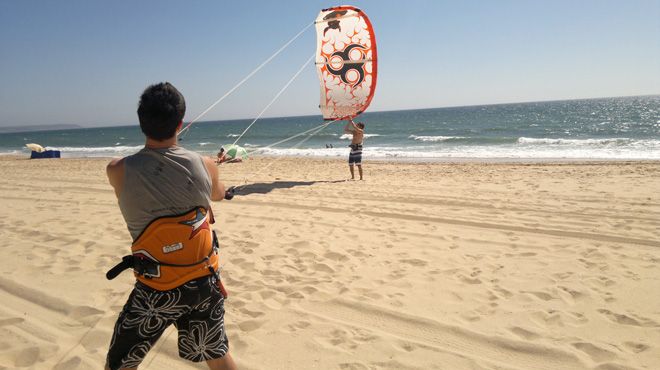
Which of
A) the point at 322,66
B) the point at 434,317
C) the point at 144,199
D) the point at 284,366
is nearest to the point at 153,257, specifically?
the point at 144,199

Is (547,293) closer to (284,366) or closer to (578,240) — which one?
(578,240)

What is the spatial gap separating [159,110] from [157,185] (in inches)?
12.4

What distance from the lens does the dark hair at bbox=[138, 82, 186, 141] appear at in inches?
64.1

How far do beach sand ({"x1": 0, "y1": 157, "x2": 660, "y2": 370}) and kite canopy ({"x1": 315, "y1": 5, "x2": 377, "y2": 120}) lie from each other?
3.55 m

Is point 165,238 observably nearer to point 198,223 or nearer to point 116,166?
point 198,223

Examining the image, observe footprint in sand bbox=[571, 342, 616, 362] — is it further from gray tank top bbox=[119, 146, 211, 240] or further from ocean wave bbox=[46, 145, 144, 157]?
ocean wave bbox=[46, 145, 144, 157]

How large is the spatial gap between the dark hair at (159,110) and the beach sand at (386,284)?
1.68 m

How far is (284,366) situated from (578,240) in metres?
4.17

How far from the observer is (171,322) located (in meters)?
1.79

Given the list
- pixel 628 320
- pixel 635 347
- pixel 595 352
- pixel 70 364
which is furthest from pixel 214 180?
A: pixel 628 320

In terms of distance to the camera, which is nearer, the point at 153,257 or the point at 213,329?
the point at 153,257

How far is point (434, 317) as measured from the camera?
313 cm

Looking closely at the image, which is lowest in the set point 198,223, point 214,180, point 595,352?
point 595,352

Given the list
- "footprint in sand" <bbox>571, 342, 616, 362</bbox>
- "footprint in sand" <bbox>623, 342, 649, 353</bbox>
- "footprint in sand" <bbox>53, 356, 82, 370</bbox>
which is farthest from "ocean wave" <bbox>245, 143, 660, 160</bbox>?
"footprint in sand" <bbox>623, 342, 649, 353</bbox>
